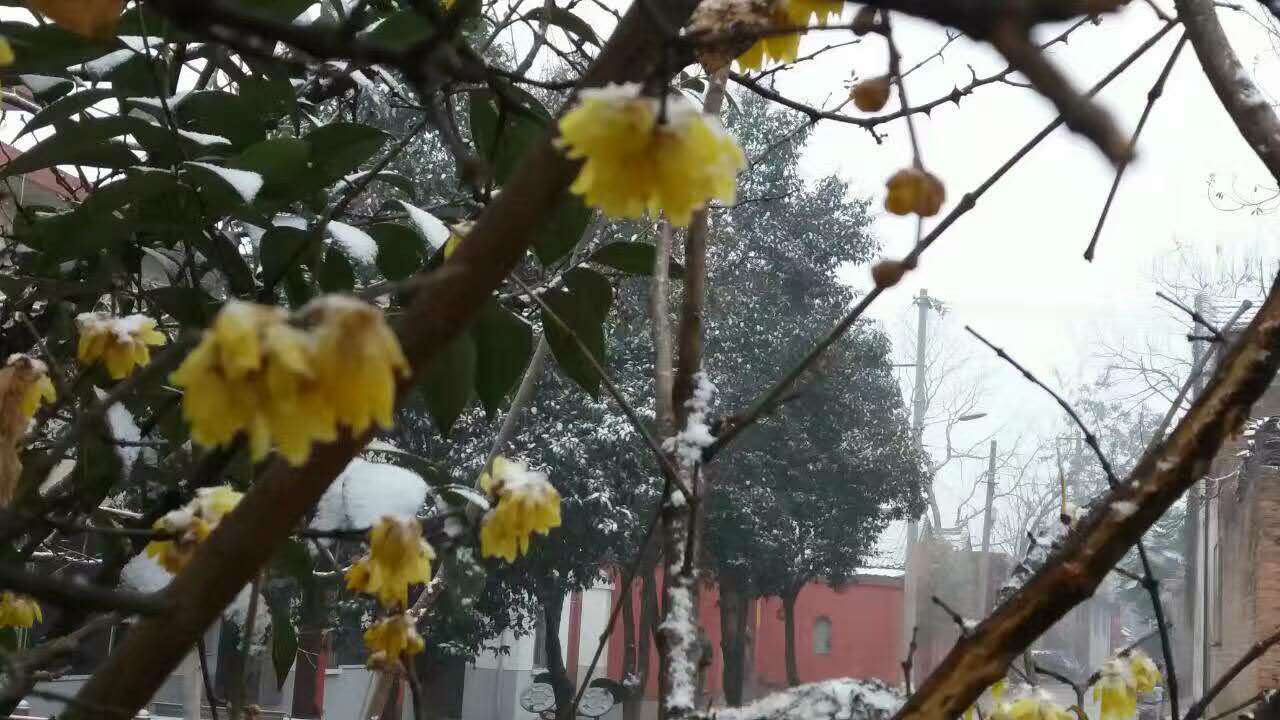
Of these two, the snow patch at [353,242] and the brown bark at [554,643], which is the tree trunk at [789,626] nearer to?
the brown bark at [554,643]

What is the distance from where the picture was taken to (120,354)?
71cm

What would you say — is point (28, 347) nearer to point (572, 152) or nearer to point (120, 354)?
point (120, 354)

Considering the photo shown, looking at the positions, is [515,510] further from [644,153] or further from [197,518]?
[644,153]

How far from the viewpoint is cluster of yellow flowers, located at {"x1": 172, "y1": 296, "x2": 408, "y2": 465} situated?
0.25 metres

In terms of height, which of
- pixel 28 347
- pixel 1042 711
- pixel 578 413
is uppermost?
pixel 578 413

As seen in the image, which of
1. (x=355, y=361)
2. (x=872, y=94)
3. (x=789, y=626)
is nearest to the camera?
(x=355, y=361)

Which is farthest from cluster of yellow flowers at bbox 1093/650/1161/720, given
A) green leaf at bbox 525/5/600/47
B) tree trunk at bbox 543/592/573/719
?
tree trunk at bbox 543/592/573/719

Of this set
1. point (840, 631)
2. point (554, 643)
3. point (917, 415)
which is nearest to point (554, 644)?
point (554, 643)

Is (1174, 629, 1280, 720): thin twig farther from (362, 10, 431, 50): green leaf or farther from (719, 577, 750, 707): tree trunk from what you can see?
(719, 577, 750, 707): tree trunk

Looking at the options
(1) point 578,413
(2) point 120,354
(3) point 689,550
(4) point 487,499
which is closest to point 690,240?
(3) point 689,550

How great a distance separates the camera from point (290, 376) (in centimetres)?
25

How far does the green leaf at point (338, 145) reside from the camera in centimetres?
64

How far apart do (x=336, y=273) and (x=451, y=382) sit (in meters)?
0.16

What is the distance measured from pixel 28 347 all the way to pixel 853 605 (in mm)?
9020
